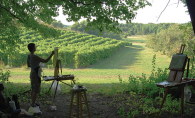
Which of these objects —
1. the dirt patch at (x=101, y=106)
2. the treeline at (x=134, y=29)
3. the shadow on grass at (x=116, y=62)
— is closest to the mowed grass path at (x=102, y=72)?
the shadow on grass at (x=116, y=62)

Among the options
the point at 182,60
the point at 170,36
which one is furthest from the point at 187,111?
the point at 170,36

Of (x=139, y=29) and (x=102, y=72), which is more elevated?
(x=139, y=29)

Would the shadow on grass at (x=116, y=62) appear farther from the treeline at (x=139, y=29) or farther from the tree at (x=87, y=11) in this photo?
the treeline at (x=139, y=29)

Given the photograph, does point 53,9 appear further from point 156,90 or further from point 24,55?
point 24,55

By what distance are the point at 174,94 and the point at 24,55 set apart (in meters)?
17.6

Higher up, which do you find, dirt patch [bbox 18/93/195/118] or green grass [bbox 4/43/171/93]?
dirt patch [bbox 18/93/195/118]

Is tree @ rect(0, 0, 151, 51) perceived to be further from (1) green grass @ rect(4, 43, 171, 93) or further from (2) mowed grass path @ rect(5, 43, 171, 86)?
(2) mowed grass path @ rect(5, 43, 171, 86)

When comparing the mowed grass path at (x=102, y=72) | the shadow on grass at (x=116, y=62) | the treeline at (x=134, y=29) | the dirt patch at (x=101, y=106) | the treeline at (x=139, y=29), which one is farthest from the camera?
the treeline at (x=139, y=29)

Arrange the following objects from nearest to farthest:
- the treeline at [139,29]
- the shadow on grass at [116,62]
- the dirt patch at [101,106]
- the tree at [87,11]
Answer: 1. the dirt patch at [101,106]
2. the tree at [87,11]
3. the shadow on grass at [116,62]
4. the treeline at [139,29]

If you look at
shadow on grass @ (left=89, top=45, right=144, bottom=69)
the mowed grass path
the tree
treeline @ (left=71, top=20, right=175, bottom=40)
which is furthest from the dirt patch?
treeline @ (left=71, top=20, right=175, bottom=40)

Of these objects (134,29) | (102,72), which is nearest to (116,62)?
(102,72)

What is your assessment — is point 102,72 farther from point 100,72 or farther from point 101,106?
point 101,106

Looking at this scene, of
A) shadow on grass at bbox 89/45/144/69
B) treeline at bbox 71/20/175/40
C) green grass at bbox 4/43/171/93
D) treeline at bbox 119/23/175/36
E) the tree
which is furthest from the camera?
treeline at bbox 119/23/175/36

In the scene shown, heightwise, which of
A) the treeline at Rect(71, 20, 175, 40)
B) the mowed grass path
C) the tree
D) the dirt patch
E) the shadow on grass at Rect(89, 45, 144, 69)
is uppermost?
the treeline at Rect(71, 20, 175, 40)
